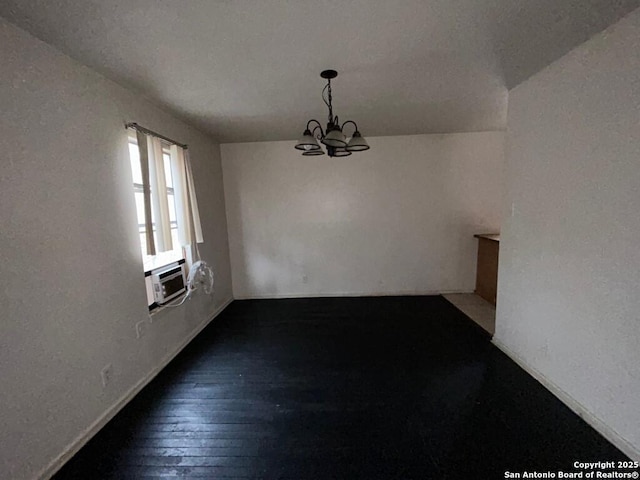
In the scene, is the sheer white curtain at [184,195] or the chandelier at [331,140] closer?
the chandelier at [331,140]

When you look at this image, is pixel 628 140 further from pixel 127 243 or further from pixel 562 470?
pixel 127 243

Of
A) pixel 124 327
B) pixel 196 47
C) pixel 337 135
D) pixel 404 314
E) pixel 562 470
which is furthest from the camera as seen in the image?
pixel 404 314

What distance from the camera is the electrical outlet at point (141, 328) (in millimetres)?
2320

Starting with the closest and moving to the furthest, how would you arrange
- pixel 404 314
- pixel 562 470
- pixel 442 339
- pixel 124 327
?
pixel 562 470, pixel 124 327, pixel 442 339, pixel 404 314

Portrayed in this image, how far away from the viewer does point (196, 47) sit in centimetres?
171

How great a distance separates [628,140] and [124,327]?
3.49 m

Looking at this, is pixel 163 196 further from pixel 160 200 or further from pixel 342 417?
pixel 342 417

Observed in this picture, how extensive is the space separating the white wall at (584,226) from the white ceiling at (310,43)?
262 millimetres

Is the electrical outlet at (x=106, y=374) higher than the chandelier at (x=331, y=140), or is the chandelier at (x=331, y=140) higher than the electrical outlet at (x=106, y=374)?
the chandelier at (x=331, y=140)

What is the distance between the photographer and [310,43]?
169 cm

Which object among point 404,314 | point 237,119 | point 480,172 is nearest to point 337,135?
point 237,119

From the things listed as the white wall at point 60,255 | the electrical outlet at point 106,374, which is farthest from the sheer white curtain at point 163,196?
the electrical outlet at point 106,374

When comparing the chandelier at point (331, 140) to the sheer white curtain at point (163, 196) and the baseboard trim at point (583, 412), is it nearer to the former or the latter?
the sheer white curtain at point (163, 196)

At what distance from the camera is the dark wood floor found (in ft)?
5.18
